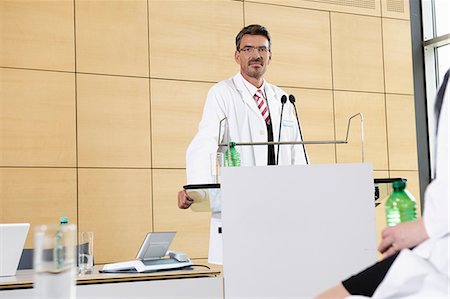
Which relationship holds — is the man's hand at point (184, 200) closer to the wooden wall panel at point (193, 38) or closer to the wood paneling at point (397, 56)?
the wooden wall panel at point (193, 38)

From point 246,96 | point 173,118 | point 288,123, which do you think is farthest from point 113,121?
point 288,123

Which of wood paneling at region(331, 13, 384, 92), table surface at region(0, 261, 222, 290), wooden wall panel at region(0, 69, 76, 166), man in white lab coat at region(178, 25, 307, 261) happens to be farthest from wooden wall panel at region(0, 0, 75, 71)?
wood paneling at region(331, 13, 384, 92)

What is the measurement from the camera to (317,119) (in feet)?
22.1

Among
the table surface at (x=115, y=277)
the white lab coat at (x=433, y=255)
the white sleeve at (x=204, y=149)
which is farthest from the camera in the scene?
the white sleeve at (x=204, y=149)

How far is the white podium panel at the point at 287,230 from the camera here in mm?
3107

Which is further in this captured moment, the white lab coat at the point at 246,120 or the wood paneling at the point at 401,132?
the wood paneling at the point at 401,132

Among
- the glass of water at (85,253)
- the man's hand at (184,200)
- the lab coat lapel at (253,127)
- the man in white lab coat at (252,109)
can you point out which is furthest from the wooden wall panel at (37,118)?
the man's hand at (184,200)

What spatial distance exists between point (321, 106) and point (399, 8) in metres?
1.45

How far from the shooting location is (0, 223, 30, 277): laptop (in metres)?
3.33

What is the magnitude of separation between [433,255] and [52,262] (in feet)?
3.10

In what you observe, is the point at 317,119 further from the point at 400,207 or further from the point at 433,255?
the point at 433,255

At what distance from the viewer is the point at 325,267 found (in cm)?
313

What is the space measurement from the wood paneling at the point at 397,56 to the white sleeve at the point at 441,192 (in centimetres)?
547

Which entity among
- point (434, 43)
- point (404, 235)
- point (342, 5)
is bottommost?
point (404, 235)
